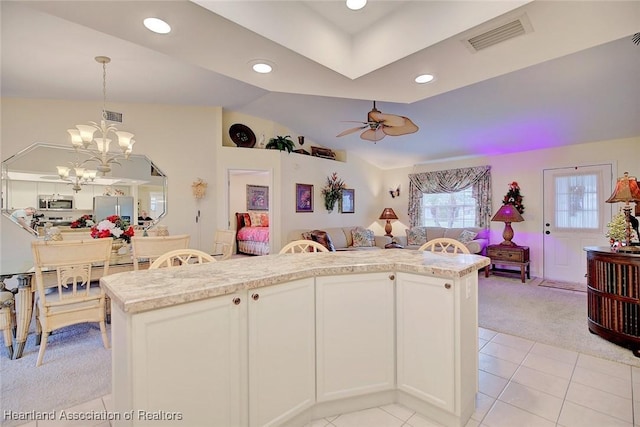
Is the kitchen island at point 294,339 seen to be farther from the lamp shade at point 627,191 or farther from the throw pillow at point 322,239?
the throw pillow at point 322,239

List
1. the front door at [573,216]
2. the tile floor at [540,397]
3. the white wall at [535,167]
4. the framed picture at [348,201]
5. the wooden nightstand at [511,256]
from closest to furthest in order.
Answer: the tile floor at [540,397]
the white wall at [535,167]
the front door at [573,216]
the wooden nightstand at [511,256]
the framed picture at [348,201]

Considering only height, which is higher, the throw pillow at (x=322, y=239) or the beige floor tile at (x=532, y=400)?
the throw pillow at (x=322, y=239)

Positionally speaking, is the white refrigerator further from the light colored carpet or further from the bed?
the bed

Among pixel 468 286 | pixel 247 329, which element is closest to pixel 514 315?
pixel 468 286

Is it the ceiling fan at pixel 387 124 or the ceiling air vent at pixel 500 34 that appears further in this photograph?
the ceiling fan at pixel 387 124

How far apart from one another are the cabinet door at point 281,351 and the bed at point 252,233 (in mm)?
4930

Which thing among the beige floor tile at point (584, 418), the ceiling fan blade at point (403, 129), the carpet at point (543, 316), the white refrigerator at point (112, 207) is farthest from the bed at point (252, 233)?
the beige floor tile at point (584, 418)

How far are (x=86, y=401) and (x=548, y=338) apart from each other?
3.89 m

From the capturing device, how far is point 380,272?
185 cm

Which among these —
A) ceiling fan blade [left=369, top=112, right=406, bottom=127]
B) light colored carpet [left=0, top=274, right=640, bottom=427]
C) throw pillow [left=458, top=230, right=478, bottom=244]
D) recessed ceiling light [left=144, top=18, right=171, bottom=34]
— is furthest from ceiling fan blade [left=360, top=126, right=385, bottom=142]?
throw pillow [left=458, top=230, right=478, bottom=244]

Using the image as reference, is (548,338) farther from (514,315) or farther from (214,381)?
(214,381)

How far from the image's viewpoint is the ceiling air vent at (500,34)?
1672 millimetres

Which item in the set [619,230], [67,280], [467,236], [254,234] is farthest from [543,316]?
[254,234]

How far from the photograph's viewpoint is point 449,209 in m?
6.68
